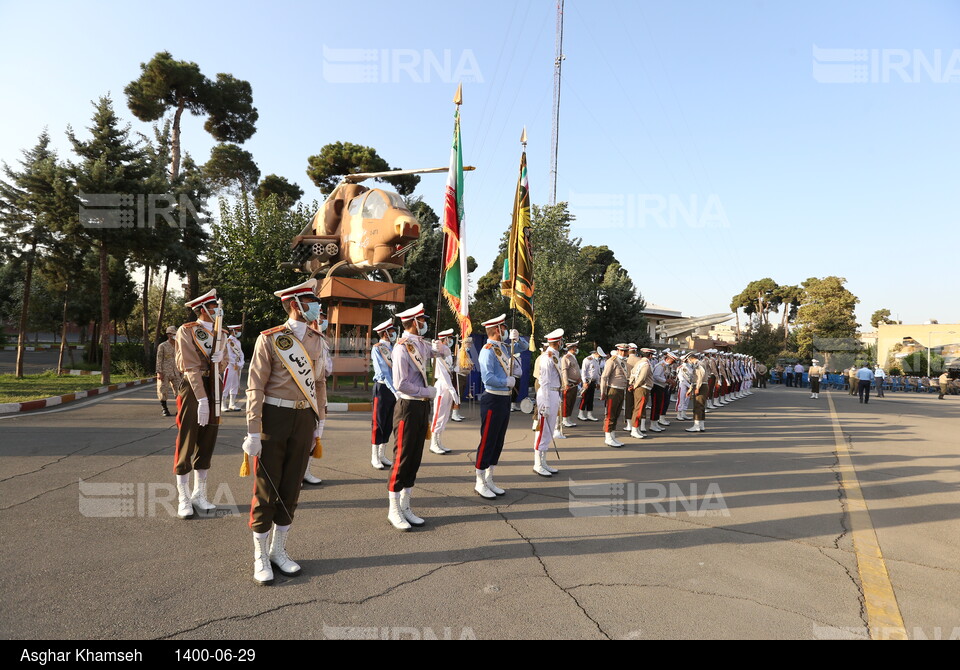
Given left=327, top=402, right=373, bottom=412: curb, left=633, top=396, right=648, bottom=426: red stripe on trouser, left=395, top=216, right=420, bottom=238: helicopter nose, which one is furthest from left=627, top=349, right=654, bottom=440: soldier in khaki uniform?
left=395, top=216, right=420, bottom=238: helicopter nose

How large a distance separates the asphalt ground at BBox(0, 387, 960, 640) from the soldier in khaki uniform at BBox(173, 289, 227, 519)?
332 mm

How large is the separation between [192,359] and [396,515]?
2563 millimetres

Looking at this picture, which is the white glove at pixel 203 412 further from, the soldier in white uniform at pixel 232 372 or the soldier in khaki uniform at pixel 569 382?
the soldier in khaki uniform at pixel 569 382

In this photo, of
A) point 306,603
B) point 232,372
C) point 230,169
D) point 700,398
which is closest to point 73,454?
point 232,372

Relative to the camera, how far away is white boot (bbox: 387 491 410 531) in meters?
4.88

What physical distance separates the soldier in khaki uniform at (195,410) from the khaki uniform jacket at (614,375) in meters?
7.91

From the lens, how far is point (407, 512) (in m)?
5.11

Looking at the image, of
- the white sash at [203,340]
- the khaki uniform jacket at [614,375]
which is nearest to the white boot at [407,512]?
the white sash at [203,340]

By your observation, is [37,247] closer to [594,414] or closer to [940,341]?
[594,414]

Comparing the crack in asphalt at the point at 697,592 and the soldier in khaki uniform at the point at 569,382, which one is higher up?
the soldier in khaki uniform at the point at 569,382

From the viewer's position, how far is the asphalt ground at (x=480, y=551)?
10.6ft

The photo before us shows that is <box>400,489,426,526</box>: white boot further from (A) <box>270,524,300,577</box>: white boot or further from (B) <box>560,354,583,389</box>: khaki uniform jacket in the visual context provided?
(B) <box>560,354,583,389</box>: khaki uniform jacket
